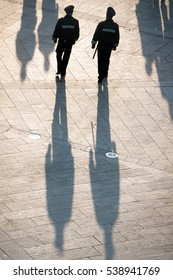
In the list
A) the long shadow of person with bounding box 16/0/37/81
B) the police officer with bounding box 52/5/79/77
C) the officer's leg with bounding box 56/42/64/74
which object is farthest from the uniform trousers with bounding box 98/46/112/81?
the long shadow of person with bounding box 16/0/37/81

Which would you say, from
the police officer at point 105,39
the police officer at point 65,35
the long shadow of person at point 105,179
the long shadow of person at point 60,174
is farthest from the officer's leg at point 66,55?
the long shadow of person at point 105,179

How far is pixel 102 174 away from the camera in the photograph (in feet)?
47.8

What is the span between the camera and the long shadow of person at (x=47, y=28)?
19.1m

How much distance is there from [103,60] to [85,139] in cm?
278

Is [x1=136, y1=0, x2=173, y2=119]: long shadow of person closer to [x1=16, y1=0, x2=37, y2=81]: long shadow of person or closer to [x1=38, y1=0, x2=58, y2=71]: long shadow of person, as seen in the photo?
[x1=38, y1=0, x2=58, y2=71]: long shadow of person

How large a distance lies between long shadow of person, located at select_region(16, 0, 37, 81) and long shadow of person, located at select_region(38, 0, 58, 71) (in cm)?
19

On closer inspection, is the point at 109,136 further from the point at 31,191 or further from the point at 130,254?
the point at 130,254

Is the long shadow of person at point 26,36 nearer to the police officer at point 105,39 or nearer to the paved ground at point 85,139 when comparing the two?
the paved ground at point 85,139

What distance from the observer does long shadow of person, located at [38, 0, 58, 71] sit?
62.6 ft

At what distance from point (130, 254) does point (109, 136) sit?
4169 millimetres

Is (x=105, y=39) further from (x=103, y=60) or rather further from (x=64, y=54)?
(x=64, y=54)

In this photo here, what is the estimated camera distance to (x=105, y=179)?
47.2ft

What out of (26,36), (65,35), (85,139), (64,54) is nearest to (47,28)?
(26,36)

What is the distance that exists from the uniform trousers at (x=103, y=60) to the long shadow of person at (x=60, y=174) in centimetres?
119
